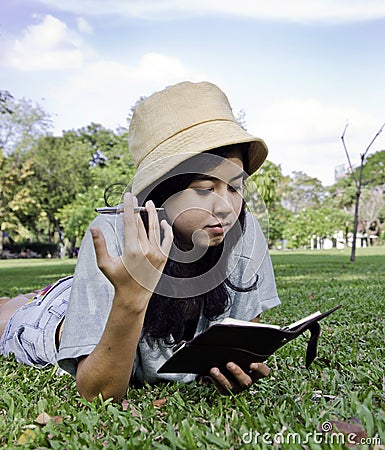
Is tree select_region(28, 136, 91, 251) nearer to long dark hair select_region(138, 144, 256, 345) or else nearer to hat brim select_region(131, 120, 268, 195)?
long dark hair select_region(138, 144, 256, 345)

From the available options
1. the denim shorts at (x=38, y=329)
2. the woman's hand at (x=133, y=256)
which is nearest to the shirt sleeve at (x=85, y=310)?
the woman's hand at (x=133, y=256)

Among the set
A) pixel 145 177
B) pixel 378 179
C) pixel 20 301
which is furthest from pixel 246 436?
pixel 378 179

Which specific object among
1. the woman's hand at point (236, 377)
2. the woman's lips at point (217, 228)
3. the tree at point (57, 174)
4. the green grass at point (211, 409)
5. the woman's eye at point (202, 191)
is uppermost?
the tree at point (57, 174)

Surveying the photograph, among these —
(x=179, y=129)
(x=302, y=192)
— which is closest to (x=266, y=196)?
(x=179, y=129)

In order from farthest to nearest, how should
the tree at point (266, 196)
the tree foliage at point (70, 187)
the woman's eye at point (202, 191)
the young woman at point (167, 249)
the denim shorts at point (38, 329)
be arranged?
the tree foliage at point (70, 187), the denim shorts at point (38, 329), the tree at point (266, 196), the woman's eye at point (202, 191), the young woman at point (167, 249)

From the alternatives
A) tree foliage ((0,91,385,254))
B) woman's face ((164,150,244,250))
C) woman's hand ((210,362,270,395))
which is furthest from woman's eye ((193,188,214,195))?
tree foliage ((0,91,385,254))

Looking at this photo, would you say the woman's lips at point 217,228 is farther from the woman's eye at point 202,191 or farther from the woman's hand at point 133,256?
the woman's hand at point 133,256

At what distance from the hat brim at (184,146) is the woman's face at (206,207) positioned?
10 cm

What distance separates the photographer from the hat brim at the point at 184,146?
1.95 metres

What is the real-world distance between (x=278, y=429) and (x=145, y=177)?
2.93ft

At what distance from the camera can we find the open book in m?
1.73

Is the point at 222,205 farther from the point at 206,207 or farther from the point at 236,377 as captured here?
the point at 236,377

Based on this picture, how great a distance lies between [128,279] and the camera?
1.63 m

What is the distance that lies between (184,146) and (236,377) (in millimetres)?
776
